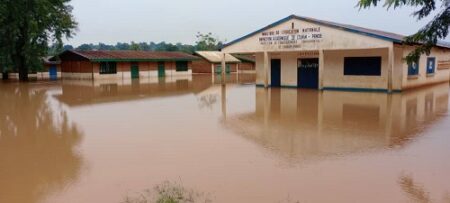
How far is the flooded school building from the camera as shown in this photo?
21.7 m

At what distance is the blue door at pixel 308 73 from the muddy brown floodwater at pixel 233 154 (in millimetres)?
9806

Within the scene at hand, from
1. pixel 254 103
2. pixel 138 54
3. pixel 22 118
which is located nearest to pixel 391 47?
pixel 254 103

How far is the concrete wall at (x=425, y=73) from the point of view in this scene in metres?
22.6

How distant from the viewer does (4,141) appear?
10.1 meters

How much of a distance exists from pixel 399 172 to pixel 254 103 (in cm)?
1119

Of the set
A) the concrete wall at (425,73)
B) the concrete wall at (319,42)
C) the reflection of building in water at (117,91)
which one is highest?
the concrete wall at (319,42)

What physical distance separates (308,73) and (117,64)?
22.9 metres

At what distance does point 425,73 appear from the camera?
25984 mm

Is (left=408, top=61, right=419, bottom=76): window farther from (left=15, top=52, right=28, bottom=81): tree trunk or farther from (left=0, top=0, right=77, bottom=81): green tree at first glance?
(left=15, top=52, right=28, bottom=81): tree trunk

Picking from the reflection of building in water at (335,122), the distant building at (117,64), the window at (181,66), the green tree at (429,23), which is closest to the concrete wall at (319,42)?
the reflection of building in water at (335,122)

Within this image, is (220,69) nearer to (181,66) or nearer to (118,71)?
(181,66)

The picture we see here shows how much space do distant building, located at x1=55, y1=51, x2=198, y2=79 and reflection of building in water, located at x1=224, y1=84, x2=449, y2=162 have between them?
958 inches

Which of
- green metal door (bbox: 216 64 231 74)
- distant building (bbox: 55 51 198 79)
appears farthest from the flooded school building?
green metal door (bbox: 216 64 231 74)

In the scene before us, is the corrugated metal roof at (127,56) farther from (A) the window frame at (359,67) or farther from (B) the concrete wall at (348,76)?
(A) the window frame at (359,67)
